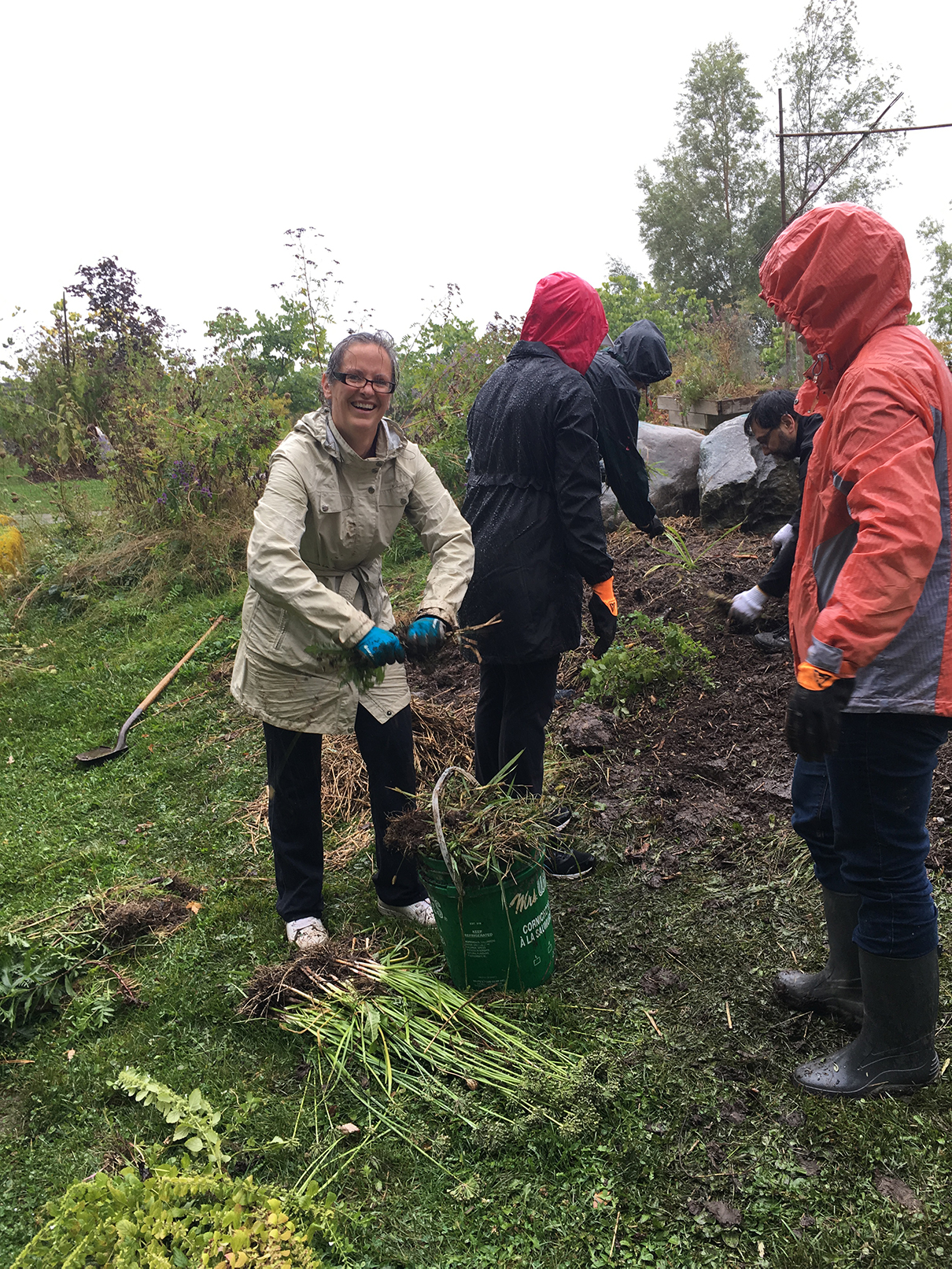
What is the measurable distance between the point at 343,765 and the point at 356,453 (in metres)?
2.15

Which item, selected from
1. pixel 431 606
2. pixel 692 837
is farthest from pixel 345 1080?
pixel 692 837

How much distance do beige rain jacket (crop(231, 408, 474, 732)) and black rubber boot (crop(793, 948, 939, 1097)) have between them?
1612 millimetres

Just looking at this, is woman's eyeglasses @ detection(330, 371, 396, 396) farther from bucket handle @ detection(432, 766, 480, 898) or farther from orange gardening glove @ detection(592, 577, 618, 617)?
bucket handle @ detection(432, 766, 480, 898)

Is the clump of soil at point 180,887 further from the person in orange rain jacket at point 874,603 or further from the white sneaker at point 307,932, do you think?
the person in orange rain jacket at point 874,603

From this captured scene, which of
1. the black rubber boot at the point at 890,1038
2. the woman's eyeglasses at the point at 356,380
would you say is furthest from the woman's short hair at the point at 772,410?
the black rubber boot at the point at 890,1038

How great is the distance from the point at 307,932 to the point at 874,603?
2.27 metres

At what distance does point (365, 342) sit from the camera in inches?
106

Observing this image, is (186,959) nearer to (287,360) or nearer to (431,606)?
(431,606)

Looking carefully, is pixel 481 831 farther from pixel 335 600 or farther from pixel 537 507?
pixel 537 507

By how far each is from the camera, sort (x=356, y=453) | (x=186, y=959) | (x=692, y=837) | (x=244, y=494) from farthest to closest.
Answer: (x=244, y=494) < (x=692, y=837) < (x=186, y=959) < (x=356, y=453)

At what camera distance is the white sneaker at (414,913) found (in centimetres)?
322

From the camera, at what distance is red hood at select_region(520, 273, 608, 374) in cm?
313

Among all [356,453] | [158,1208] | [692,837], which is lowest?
[692,837]

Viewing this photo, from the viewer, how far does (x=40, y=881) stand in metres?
3.84
